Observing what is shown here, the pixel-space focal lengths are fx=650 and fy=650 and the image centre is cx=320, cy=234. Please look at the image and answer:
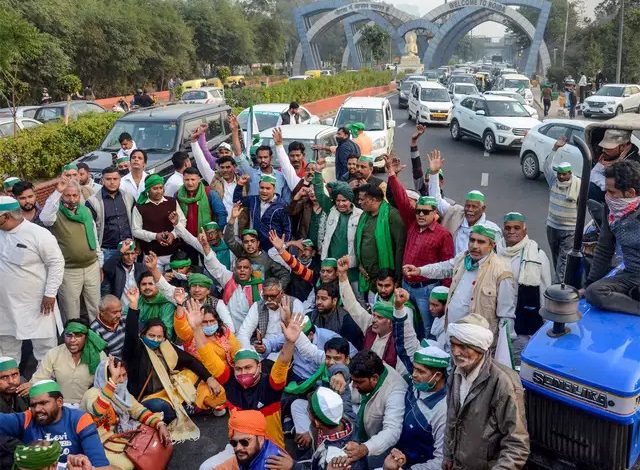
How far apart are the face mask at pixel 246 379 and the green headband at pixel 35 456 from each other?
160cm

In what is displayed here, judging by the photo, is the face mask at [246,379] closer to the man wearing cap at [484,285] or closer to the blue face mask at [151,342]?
the blue face mask at [151,342]

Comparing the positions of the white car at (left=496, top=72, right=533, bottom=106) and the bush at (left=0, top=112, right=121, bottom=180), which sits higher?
the bush at (left=0, top=112, right=121, bottom=180)

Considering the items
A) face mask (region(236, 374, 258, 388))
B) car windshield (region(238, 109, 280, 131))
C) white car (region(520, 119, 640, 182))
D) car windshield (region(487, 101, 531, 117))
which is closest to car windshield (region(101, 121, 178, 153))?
car windshield (region(238, 109, 280, 131))

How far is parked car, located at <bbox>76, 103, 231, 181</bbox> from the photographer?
37.5 feet

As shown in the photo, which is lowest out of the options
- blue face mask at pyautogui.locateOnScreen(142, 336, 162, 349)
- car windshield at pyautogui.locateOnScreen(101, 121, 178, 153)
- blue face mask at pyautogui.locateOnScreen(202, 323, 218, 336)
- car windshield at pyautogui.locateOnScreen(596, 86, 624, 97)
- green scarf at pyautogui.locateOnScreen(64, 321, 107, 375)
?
car windshield at pyautogui.locateOnScreen(596, 86, 624, 97)

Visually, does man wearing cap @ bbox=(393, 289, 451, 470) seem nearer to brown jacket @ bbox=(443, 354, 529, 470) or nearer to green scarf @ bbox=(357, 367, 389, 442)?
Answer: green scarf @ bbox=(357, 367, 389, 442)

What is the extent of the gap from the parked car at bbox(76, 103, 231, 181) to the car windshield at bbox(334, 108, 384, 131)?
16.6 feet

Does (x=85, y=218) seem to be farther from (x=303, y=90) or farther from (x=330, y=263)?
(x=303, y=90)

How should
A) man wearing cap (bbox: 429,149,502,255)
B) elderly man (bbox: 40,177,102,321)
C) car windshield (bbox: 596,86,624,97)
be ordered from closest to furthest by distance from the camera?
man wearing cap (bbox: 429,149,502,255) < elderly man (bbox: 40,177,102,321) < car windshield (bbox: 596,86,624,97)

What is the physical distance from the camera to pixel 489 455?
11.9 ft

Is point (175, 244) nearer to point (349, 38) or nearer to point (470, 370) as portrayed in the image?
point (470, 370)

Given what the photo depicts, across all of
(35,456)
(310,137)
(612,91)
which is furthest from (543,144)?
(612,91)

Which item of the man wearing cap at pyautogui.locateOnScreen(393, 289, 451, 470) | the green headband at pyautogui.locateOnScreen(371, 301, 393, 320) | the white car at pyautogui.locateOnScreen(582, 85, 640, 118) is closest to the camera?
the man wearing cap at pyautogui.locateOnScreen(393, 289, 451, 470)

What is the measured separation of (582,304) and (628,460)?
1.11m
